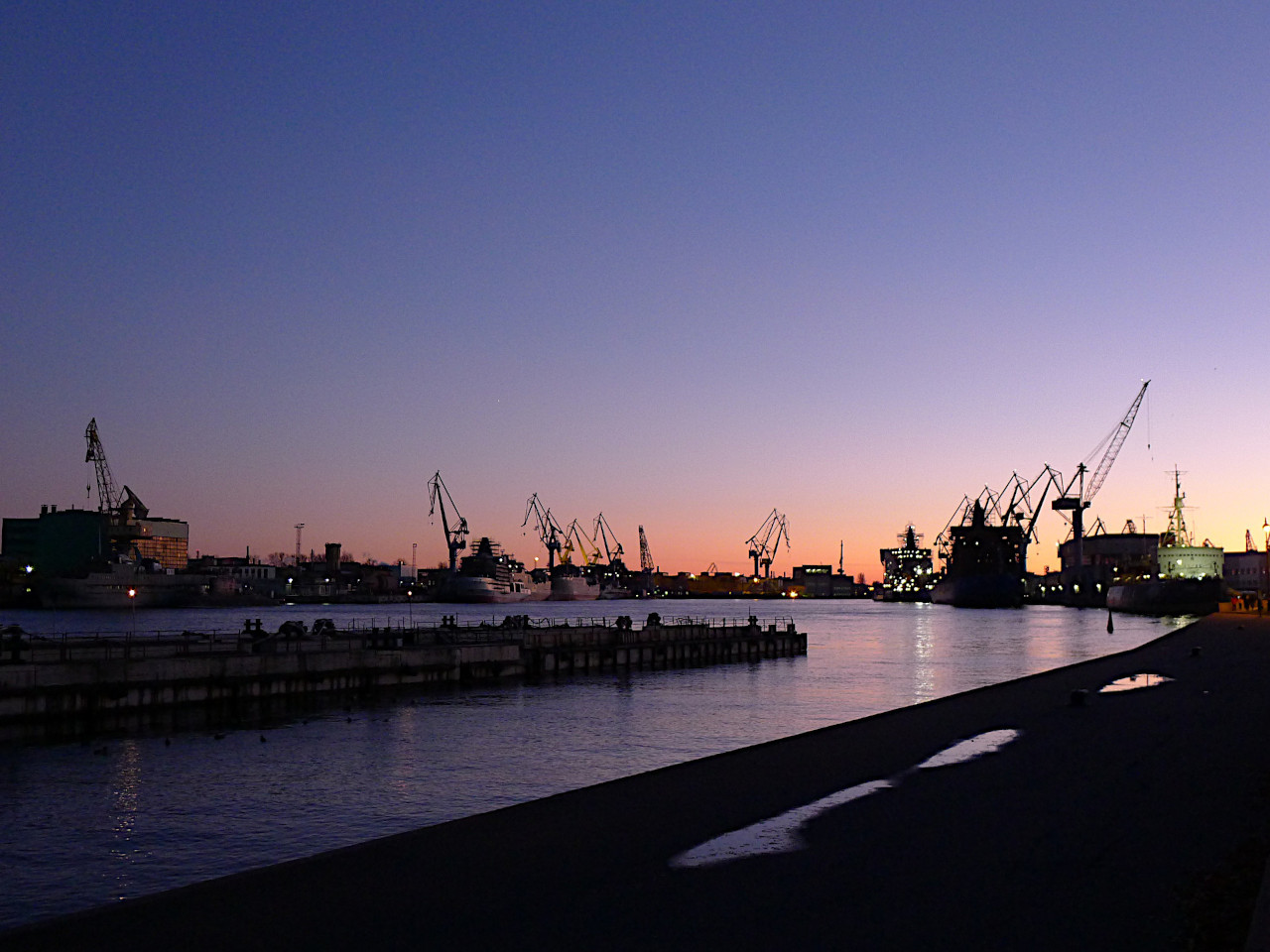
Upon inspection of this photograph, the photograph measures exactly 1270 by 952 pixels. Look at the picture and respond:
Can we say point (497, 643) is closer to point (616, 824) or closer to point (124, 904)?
point (616, 824)

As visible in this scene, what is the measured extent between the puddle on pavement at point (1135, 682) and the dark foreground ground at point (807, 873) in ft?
58.4

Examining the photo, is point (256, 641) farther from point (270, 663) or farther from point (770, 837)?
point (770, 837)

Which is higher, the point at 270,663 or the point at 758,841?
the point at 758,841

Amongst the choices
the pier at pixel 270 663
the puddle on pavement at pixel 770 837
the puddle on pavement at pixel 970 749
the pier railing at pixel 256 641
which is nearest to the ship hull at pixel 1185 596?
the pier railing at pixel 256 641

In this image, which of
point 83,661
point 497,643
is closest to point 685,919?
point 83,661

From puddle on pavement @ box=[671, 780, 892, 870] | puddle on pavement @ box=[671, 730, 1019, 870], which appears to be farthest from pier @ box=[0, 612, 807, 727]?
puddle on pavement @ box=[671, 780, 892, 870]

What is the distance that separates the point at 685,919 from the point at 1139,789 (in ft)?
37.9

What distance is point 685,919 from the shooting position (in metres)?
12.1

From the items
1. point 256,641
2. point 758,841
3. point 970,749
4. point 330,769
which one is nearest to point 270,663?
point 256,641

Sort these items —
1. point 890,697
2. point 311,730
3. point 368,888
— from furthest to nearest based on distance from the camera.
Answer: point 890,697
point 311,730
point 368,888

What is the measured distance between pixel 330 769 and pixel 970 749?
730 inches

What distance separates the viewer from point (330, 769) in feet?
106

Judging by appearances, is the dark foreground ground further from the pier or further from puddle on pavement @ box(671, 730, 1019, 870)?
the pier

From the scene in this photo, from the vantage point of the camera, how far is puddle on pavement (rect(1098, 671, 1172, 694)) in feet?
133
